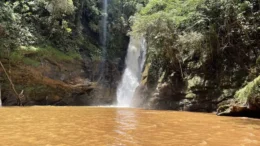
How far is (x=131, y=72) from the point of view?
28.5 meters

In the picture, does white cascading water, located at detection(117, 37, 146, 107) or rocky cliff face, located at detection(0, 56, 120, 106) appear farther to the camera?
white cascading water, located at detection(117, 37, 146, 107)

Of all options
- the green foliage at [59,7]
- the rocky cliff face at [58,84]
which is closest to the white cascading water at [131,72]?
the rocky cliff face at [58,84]

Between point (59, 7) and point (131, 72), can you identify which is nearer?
point (59, 7)

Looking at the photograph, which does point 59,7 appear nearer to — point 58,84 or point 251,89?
point 58,84

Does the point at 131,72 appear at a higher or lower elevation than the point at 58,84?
higher

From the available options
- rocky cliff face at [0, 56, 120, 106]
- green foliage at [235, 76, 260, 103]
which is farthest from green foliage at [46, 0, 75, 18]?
green foliage at [235, 76, 260, 103]

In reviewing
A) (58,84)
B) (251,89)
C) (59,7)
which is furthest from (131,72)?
(251,89)

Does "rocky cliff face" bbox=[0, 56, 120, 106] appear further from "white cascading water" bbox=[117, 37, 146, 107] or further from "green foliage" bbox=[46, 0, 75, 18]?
"green foliage" bbox=[46, 0, 75, 18]

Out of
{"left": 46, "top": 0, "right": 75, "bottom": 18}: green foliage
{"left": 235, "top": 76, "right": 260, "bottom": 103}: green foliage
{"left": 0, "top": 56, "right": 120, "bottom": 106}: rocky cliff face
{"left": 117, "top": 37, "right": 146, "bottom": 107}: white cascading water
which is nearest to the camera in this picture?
{"left": 235, "top": 76, "right": 260, "bottom": 103}: green foliage

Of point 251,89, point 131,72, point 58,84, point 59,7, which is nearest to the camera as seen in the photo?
point 251,89

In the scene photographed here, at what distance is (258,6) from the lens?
13602 mm

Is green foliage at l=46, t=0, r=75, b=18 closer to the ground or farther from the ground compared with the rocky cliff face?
farther from the ground

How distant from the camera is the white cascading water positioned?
26.7 meters

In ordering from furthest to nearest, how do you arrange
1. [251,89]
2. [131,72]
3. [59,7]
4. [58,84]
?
[131,72]
[59,7]
[58,84]
[251,89]
